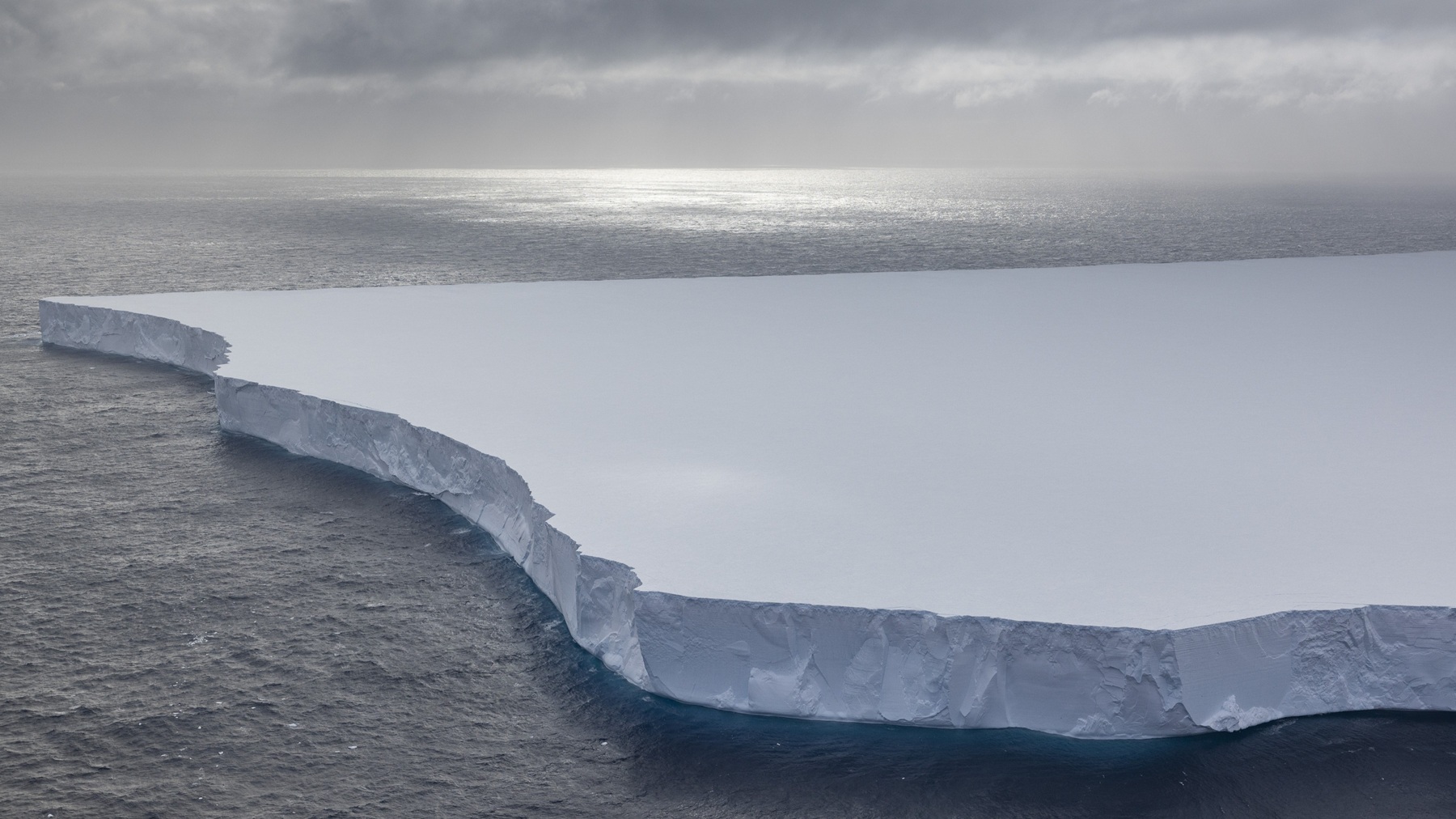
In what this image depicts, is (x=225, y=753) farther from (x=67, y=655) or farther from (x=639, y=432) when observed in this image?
(x=639, y=432)

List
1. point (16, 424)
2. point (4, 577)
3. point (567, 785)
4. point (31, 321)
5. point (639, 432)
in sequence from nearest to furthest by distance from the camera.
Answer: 1. point (567, 785)
2. point (4, 577)
3. point (639, 432)
4. point (16, 424)
5. point (31, 321)

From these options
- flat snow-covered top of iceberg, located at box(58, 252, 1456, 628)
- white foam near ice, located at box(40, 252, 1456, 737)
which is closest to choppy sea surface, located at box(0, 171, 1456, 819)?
white foam near ice, located at box(40, 252, 1456, 737)

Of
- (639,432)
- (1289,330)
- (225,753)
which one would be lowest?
(225,753)

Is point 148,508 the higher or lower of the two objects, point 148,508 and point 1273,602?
the lower

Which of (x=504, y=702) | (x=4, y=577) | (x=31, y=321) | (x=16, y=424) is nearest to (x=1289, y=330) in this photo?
(x=504, y=702)

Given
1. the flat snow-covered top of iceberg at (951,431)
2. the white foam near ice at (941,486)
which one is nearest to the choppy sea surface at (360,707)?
the white foam near ice at (941,486)

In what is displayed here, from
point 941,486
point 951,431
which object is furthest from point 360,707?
point 951,431

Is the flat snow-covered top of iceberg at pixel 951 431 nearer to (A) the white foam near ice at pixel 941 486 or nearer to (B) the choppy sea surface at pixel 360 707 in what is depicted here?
(A) the white foam near ice at pixel 941 486
